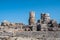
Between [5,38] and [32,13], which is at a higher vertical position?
[32,13]

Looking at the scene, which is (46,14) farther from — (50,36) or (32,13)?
(50,36)

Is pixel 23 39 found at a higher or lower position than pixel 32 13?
lower

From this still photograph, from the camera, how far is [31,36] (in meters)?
21.0

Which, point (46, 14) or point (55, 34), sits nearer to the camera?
point (55, 34)

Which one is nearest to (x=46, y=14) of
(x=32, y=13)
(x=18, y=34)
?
(x=32, y=13)

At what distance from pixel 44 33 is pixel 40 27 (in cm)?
375

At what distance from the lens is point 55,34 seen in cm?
2056

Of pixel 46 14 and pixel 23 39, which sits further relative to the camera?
pixel 46 14

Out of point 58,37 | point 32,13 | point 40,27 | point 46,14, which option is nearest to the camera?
point 58,37

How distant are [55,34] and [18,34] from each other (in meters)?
3.44

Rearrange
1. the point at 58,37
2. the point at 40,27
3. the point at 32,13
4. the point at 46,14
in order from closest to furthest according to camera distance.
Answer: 1. the point at 58,37
2. the point at 40,27
3. the point at 46,14
4. the point at 32,13

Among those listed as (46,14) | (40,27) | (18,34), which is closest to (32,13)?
(46,14)

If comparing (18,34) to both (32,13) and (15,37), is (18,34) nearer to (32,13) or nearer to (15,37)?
(15,37)

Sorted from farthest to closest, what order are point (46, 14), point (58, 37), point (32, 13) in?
point (32, 13) → point (46, 14) → point (58, 37)
